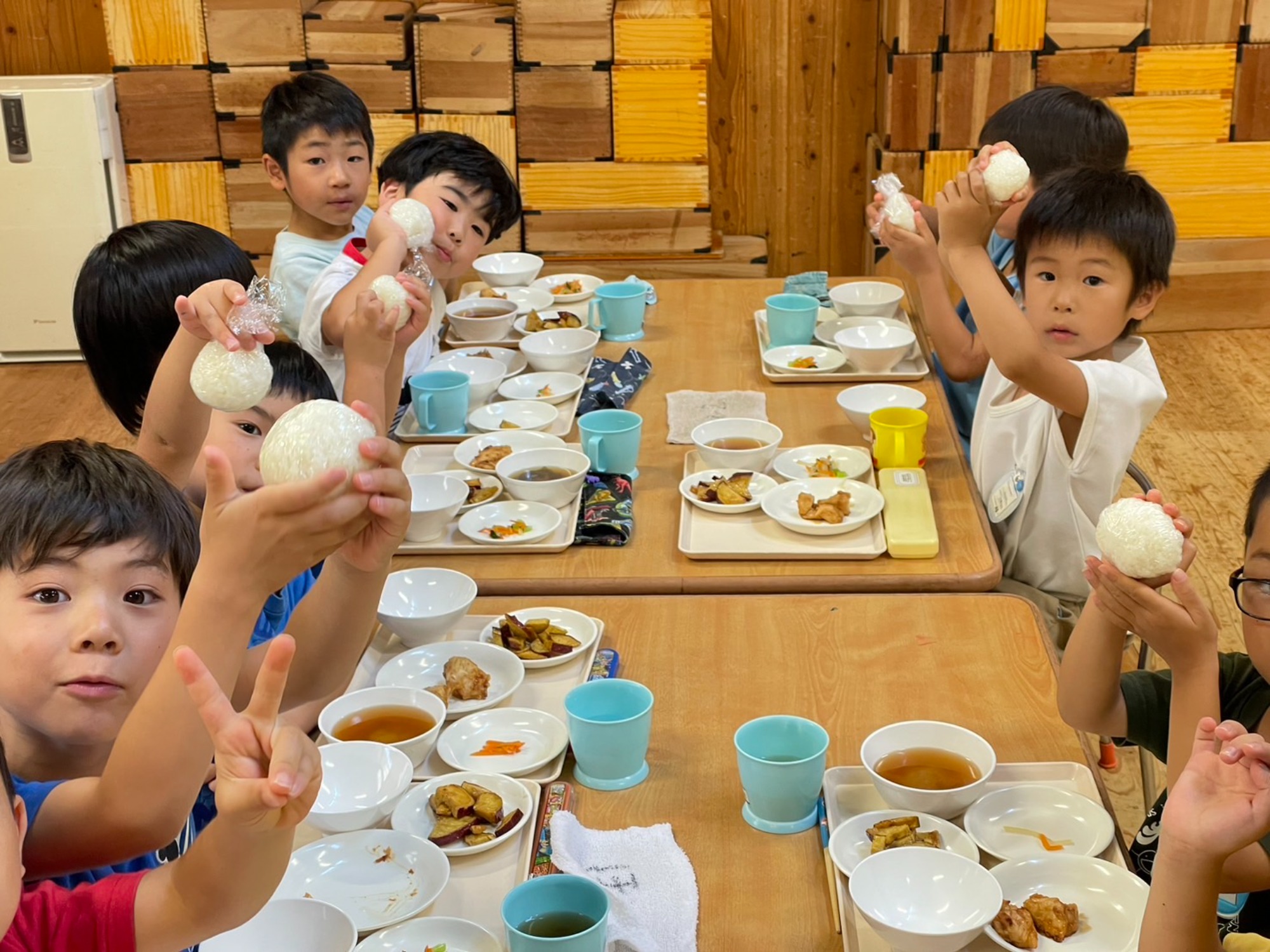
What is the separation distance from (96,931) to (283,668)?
0.31 m

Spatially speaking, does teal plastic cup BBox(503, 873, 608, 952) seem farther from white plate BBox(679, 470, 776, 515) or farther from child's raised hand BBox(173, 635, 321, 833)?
white plate BBox(679, 470, 776, 515)

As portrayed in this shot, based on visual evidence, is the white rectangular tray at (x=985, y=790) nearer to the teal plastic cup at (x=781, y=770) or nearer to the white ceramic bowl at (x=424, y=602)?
the teal plastic cup at (x=781, y=770)

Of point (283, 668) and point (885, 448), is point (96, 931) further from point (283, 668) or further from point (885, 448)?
point (885, 448)

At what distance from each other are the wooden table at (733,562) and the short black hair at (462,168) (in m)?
0.48

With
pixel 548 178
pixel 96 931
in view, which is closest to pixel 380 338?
pixel 96 931

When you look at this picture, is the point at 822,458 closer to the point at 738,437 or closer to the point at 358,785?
the point at 738,437

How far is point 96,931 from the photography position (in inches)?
40.9

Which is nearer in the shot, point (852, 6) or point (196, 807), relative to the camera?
point (196, 807)

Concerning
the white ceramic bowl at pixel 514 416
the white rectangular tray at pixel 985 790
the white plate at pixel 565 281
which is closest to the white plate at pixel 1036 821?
the white rectangular tray at pixel 985 790

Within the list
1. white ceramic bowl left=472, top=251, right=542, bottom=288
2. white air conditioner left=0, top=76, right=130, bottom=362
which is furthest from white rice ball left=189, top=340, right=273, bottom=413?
white air conditioner left=0, top=76, right=130, bottom=362

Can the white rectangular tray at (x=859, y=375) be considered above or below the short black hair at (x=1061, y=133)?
below

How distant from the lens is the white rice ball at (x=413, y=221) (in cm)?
234

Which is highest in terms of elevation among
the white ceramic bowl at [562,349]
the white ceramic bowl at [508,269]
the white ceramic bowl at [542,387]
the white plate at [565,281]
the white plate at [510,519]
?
the white ceramic bowl at [508,269]

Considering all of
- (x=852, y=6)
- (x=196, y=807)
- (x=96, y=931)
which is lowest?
(x=196, y=807)
